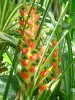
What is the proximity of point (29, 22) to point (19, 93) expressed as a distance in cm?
22

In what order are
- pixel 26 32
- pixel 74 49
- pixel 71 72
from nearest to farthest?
1. pixel 26 32
2. pixel 71 72
3. pixel 74 49

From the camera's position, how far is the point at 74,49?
3.61ft

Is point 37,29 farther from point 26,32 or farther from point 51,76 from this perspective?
point 51,76

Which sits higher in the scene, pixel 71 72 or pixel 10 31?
pixel 10 31

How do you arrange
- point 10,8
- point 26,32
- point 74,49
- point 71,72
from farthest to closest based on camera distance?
point 10,8, point 74,49, point 71,72, point 26,32

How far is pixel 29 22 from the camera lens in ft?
2.51

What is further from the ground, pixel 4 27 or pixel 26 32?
pixel 4 27

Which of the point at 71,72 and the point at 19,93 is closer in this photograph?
the point at 19,93

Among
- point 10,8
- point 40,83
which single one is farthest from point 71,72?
point 10,8

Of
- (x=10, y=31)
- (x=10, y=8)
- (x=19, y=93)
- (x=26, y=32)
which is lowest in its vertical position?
(x=19, y=93)

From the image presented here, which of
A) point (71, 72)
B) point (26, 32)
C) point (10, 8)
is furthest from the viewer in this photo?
point (10, 8)

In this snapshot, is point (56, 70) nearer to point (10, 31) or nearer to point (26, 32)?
point (26, 32)

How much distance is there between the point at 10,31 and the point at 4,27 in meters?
0.04

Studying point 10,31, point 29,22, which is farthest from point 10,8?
point 29,22
